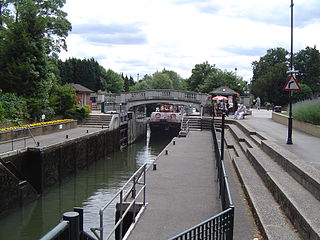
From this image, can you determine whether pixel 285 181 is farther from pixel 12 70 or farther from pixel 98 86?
pixel 98 86

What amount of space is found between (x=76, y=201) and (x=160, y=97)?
26.1 m

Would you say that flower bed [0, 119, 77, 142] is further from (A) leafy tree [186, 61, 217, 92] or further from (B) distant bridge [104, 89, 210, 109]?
(A) leafy tree [186, 61, 217, 92]

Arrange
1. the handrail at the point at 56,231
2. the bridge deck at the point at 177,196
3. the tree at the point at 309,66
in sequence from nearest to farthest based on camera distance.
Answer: the handrail at the point at 56,231, the bridge deck at the point at 177,196, the tree at the point at 309,66

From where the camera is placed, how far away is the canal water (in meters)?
12.6

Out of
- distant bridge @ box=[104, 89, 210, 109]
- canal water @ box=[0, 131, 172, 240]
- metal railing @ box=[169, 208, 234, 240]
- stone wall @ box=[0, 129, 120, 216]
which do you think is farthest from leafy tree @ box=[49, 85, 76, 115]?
metal railing @ box=[169, 208, 234, 240]

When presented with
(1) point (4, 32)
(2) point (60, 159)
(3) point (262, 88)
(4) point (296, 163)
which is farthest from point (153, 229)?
(3) point (262, 88)

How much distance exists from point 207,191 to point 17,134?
41.1 feet

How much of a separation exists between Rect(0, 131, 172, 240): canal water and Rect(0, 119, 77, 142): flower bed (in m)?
3.60

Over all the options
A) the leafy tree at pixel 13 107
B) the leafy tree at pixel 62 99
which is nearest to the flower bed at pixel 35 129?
the leafy tree at pixel 13 107

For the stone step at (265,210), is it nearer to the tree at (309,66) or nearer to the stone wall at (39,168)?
the stone wall at (39,168)

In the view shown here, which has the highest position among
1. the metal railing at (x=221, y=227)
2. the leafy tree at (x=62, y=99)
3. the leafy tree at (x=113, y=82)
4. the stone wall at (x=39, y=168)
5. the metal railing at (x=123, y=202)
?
the leafy tree at (x=113, y=82)

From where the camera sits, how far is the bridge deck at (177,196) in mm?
7768

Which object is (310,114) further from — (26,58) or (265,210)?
(26,58)

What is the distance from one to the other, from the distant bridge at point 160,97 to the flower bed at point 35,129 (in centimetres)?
1224
